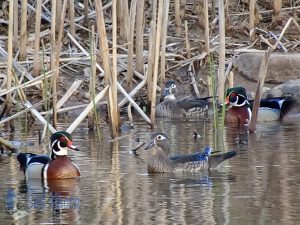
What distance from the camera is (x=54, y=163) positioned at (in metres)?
11.5

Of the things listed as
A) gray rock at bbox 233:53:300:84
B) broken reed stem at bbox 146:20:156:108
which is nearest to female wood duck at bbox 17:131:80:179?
broken reed stem at bbox 146:20:156:108

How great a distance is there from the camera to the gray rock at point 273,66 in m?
17.8

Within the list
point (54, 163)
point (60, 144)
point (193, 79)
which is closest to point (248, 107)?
point (193, 79)

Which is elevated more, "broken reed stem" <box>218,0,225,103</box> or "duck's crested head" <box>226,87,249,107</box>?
"broken reed stem" <box>218,0,225,103</box>

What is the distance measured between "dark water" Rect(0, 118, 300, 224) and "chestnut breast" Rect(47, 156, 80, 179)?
127 mm

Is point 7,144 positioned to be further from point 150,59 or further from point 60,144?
point 150,59

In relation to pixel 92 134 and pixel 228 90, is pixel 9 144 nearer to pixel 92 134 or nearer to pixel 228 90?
pixel 92 134

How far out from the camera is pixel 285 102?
1619 cm

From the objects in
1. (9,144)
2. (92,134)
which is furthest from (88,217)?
(92,134)

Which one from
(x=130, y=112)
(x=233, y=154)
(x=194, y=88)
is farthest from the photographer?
(x=194, y=88)

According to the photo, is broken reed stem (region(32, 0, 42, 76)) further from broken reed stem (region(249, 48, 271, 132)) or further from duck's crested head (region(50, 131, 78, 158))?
duck's crested head (region(50, 131, 78, 158))

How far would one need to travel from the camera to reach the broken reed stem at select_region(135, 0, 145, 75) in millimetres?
15586

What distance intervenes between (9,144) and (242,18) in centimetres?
789

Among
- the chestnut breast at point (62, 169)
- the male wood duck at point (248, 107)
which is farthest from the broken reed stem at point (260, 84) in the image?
the chestnut breast at point (62, 169)
